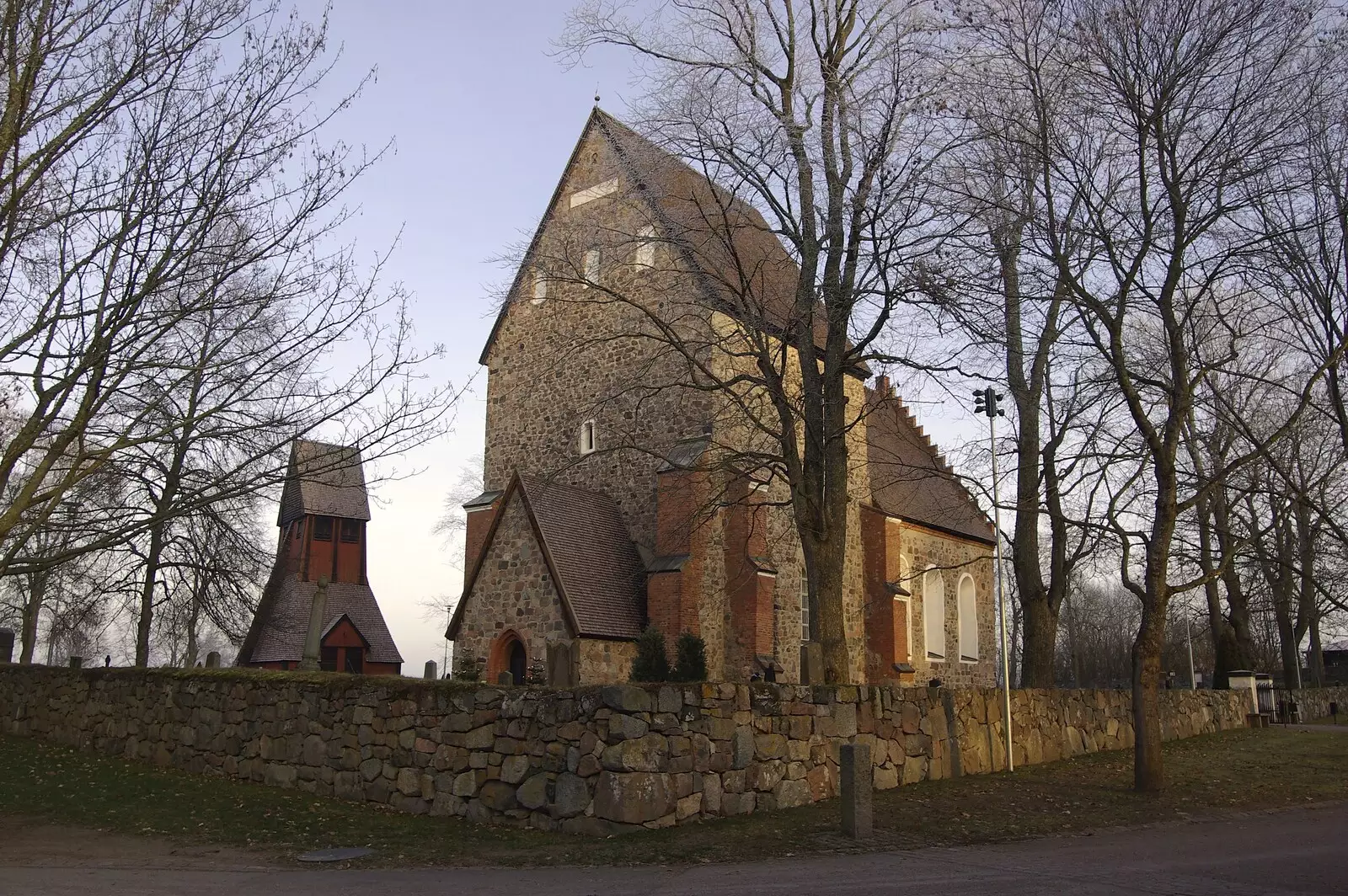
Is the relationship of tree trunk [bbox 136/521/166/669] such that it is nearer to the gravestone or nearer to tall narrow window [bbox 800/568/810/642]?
the gravestone

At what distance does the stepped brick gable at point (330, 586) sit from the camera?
36.2 meters

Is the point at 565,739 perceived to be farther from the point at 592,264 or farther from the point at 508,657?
the point at 508,657

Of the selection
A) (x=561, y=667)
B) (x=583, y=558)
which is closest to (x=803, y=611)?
(x=583, y=558)

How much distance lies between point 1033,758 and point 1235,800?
3.36 meters

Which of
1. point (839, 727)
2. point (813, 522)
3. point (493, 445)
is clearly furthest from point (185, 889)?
point (493, 445)

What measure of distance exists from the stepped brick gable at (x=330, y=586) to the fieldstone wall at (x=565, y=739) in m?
20.8

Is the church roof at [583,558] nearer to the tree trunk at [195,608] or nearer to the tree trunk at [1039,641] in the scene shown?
the tree trunk at [195,608]

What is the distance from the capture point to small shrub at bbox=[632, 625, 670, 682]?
65.2ft

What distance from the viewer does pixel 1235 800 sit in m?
12.3

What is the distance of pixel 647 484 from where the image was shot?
76.8 ft

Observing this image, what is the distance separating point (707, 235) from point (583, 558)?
8.35 m

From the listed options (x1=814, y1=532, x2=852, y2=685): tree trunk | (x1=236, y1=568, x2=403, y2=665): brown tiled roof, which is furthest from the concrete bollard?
(x1=236, y1=568, x2=403, y2=665): brown tiled roof

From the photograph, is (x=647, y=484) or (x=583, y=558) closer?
(x=583, y=558)

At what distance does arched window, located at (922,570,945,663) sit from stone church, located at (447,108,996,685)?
62mm
